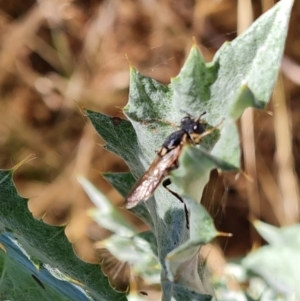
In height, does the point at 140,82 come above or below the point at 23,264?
above

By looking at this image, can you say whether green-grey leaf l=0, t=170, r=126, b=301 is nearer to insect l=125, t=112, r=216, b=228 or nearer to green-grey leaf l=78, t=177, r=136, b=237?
insect l=125, t=112, r=216, b=228

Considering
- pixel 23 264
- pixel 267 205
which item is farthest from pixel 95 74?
pixel 23 264

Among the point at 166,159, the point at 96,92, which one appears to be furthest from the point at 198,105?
the point at 96,92

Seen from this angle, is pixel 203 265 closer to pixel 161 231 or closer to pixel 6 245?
pixel 161 231

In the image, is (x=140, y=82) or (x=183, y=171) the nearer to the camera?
(x=183, y=171)

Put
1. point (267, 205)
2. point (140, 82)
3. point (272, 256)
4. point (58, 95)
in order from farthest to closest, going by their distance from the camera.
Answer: point (58, 95) → point (267, 205) → point (272, 256) → point (140, 82)

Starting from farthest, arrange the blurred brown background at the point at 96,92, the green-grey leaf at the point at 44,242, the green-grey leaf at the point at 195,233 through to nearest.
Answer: the blurred brown background at the point at 96,92 < the green-grey leaf at the point at 44,242 < the green-grey leaf at the point at 195,233

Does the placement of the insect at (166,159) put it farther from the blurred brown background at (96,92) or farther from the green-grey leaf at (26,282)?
the blurred brown background at (96,92)

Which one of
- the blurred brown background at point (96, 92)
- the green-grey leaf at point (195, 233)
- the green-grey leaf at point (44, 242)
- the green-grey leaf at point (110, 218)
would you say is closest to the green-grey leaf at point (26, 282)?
the green-grey leaf at point (44, 242)
